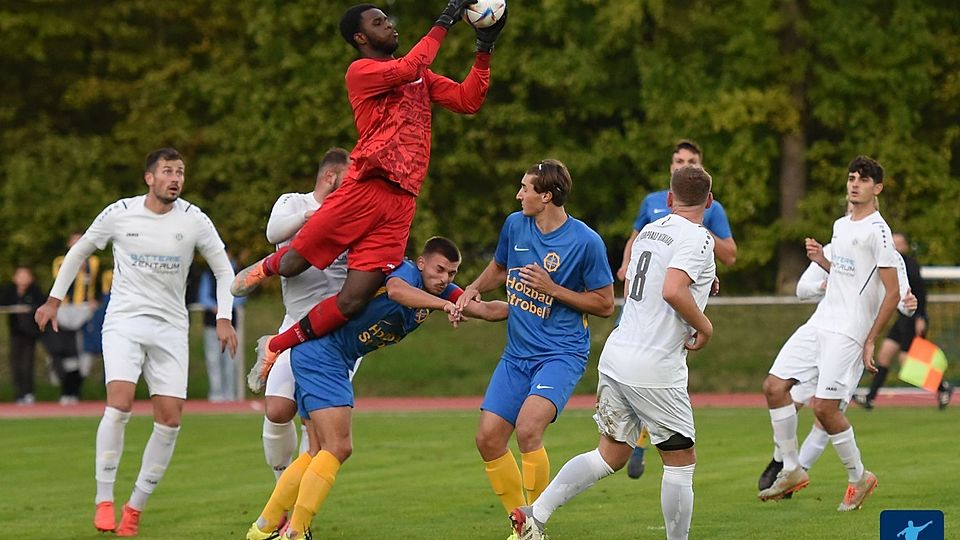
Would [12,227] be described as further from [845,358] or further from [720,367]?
[845,358]

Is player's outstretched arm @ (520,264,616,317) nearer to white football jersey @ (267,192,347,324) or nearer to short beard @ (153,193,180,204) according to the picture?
white football jersey @ (267,192,347,324)

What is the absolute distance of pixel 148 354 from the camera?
10.8m

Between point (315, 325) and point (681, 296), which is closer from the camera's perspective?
point (681, 296)

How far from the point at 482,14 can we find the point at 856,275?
327cm

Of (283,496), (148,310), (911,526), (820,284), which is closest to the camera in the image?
(911,526)

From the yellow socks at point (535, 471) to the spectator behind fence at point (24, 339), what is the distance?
15672mm

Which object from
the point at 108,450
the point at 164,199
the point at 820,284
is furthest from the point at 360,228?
the point at 820,284

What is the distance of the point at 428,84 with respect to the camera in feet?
31.8

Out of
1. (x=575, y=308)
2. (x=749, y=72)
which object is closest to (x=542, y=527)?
(x=575, y=308)

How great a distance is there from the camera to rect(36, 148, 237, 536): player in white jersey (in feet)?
34.9

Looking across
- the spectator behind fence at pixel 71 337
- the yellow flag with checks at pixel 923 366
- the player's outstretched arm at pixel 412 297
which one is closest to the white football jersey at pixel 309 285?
the player's outstretched arm at pixel 412 297

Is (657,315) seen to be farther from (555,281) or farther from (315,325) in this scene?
(315,325)

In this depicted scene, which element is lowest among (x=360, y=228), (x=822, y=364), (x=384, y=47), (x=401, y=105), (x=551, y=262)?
(x=822, y=364)

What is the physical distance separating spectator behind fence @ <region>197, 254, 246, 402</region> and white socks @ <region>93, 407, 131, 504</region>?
12422 mm
